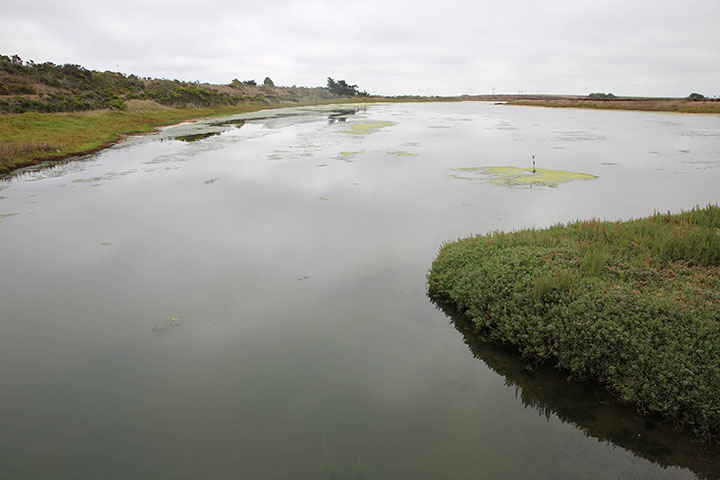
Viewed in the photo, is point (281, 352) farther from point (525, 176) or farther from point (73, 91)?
point (73, 91)

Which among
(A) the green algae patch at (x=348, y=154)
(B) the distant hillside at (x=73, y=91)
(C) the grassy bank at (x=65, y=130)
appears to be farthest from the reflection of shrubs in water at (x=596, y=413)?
(B) the distant hillside at (x=73, y=91)

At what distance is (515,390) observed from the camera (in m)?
6.20

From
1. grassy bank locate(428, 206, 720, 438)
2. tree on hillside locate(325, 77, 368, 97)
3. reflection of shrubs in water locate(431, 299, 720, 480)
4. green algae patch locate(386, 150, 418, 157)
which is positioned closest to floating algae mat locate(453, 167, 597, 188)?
green algae patch locate(386, 150, 418, 157)

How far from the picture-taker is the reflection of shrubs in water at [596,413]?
484cm

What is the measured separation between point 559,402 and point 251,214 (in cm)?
1192

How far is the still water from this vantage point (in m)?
5.06

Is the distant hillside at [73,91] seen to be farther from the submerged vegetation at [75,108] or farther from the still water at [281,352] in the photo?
the still water at [281,352]

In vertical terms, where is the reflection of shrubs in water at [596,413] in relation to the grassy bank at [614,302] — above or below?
below

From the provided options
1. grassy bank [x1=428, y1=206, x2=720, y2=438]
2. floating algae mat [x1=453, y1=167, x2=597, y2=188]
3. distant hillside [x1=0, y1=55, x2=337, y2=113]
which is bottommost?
grassy bank [x1=428, y1=206, x2=720, y2=438]

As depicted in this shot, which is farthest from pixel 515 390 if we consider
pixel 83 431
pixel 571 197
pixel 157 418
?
pixel 571 197

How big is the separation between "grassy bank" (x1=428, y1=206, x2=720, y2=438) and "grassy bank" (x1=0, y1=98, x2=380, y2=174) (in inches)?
1134

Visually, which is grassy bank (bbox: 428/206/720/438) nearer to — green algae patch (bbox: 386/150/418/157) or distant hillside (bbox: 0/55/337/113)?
green algae patch (bbox: 386/150/418/157)

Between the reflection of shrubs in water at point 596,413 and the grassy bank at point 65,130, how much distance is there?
29.7 metres

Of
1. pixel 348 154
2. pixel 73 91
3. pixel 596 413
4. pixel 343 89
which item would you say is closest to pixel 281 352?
pixel 596 413
